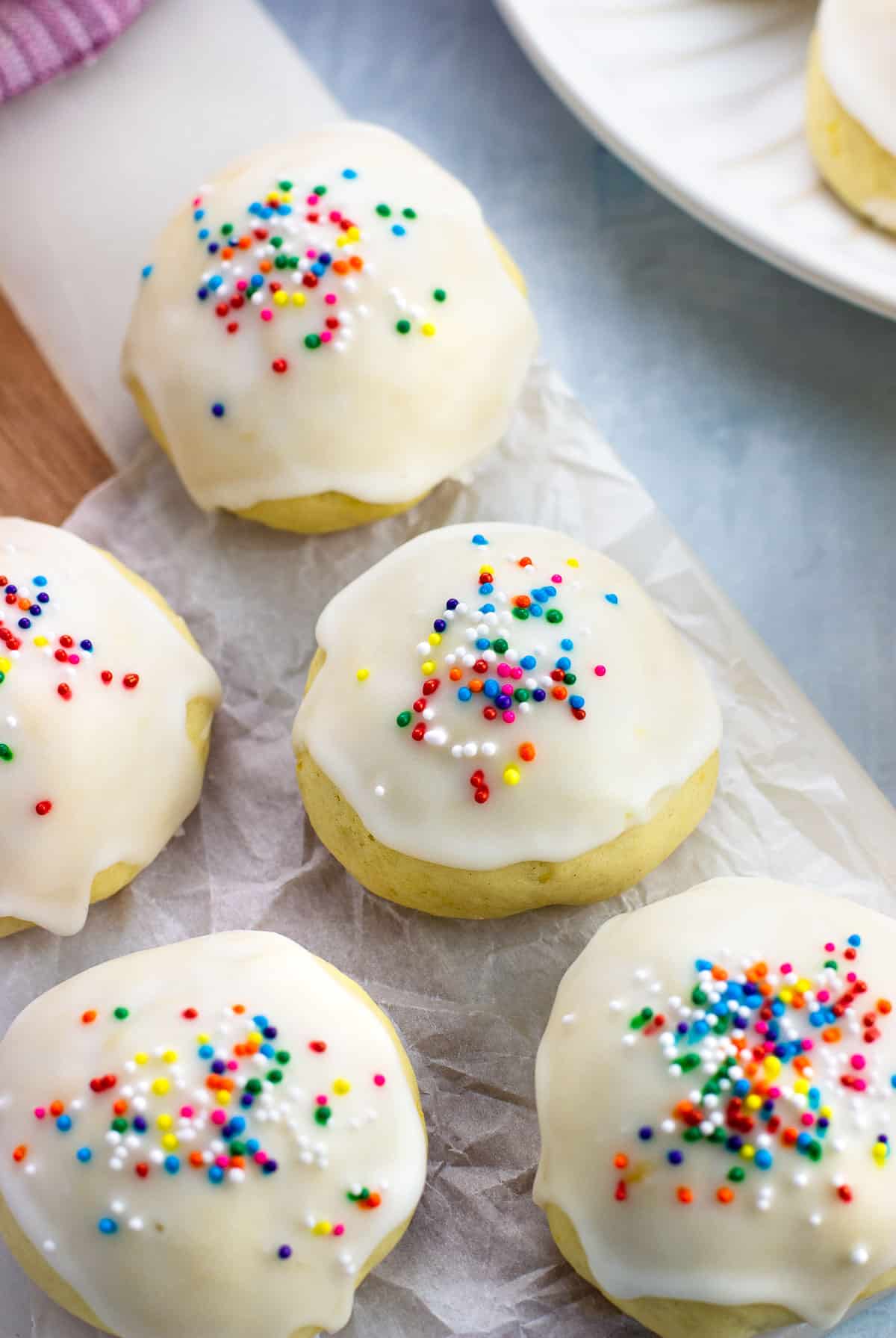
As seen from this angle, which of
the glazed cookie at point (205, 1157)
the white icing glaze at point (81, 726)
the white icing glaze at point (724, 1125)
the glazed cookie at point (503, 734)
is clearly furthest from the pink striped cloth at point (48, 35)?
the white icing glaze at point (724, 1125)

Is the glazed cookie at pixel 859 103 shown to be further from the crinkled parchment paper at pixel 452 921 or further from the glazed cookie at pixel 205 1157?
the glazed cookie at pixel 205 1157

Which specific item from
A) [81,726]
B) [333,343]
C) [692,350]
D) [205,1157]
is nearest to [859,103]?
[692,350]

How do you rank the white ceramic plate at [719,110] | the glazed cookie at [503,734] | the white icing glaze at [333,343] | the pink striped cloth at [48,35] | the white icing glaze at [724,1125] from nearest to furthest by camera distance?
1. the white icing glaze at [724,1125]
2. the glazed cookie at [503,734]
3. the white icing glaze at [333,343]
4. the white ceramic plate at [719,110]
5. the pink striped cloth at [48,35]

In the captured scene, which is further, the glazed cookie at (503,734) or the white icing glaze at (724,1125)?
the glazed cookie at (503,734)

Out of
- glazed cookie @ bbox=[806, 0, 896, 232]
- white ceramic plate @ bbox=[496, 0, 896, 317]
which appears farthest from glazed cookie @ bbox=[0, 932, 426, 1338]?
glazed cookie @ bbox=[806, 0, 896, 232]

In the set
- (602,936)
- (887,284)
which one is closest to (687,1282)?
(602,936)

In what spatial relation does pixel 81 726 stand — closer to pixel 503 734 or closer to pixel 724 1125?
pixel 503 734

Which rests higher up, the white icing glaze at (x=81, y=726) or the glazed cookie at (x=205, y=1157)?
the white icing glaze at (x=81, y=726)
